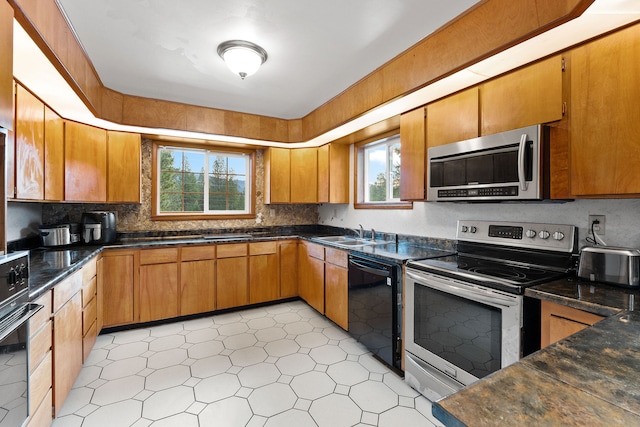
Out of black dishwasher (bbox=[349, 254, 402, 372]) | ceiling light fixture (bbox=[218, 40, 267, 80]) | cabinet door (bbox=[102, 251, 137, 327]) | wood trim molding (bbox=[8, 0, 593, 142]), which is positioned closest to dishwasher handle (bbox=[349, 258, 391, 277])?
black dishwasher (bbox=[349, 254, 402, 372])

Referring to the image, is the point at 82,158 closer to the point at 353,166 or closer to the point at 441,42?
the point at 353,166

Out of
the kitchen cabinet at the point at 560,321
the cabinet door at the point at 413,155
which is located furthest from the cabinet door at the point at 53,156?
the kitchen cabinet at the point at 560,321

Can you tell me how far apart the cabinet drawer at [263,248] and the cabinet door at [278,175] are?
631 mm

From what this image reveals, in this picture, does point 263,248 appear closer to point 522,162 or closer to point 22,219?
point 22,219

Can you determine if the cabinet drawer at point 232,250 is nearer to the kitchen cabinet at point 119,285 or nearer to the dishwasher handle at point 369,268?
the kitchen cabinet at point 119,285

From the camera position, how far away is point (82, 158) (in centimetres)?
286

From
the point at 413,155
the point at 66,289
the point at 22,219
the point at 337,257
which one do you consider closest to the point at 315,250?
the point at 337,257

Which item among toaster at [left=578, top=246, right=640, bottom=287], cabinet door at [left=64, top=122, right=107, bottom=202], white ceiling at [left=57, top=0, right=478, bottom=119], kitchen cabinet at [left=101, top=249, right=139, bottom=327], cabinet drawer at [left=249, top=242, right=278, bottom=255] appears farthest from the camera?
cabinet drawer at [left=249, top=242, right=278, bottom=255]

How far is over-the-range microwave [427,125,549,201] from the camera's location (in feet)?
5.45

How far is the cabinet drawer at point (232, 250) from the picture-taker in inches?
137

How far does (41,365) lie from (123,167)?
2251 millimetres

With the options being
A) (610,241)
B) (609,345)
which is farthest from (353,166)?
(609,345)

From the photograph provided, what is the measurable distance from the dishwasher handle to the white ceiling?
169 cm

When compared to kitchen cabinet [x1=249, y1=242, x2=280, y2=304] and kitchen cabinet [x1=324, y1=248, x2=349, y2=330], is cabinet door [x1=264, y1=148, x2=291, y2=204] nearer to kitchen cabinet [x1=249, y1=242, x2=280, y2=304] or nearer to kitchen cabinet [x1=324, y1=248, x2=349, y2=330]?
kitchen cabinet [x1=249, y1=242, x2=280, y2=304]
